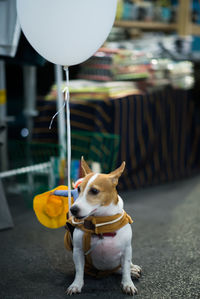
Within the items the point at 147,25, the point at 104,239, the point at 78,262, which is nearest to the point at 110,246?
the point at 104,239

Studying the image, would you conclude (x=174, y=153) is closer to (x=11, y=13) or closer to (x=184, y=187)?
(x=184, y=187)

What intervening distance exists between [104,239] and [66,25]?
823 millimetres

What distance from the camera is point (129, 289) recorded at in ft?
5.02

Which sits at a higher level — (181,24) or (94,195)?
(181,24)

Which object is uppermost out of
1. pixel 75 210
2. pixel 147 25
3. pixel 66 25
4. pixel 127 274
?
pixel 147 25

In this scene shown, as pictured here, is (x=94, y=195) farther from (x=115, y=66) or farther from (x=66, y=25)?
(x=115, y=66)

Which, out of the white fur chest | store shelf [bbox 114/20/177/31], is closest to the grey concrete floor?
the white fur chest

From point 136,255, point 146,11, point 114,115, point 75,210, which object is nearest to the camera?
point 75,210

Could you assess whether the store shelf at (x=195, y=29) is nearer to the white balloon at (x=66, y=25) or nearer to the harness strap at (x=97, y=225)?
the white balloon at (x=66, y=25)

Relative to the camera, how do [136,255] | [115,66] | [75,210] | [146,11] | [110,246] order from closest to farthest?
1. [75,210]
2. [110,246]
3. [136,255]
4. [115,66]
5. [146,11]

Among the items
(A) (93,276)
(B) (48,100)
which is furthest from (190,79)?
(A) (93,276)

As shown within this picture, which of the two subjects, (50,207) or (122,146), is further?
(122,146)

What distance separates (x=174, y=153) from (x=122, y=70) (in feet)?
2.54

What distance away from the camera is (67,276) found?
171cm
